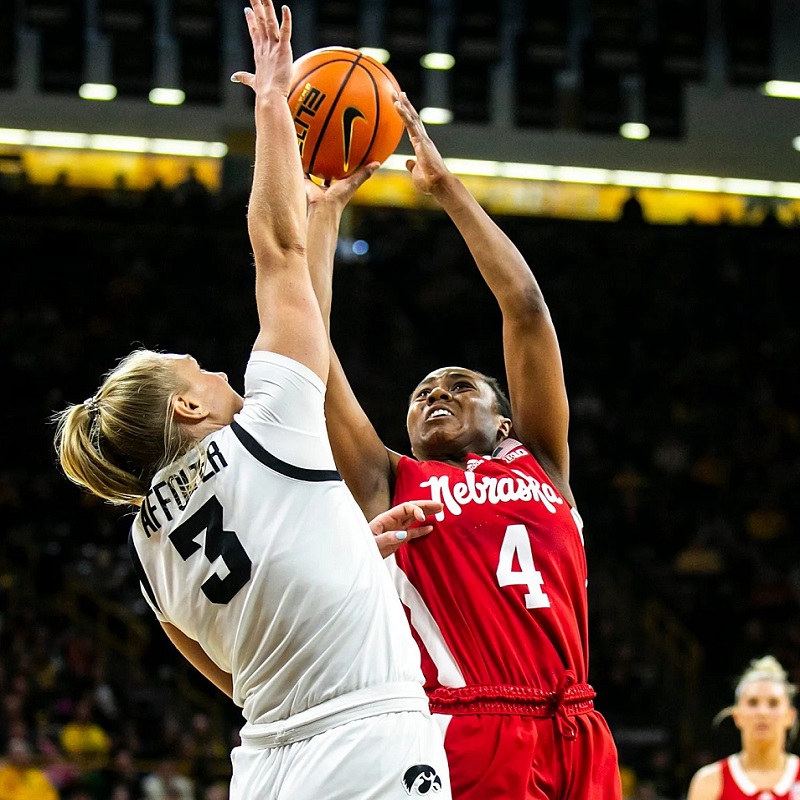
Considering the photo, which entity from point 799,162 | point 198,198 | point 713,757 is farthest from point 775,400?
point 198,198

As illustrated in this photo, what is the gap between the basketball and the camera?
3.64m

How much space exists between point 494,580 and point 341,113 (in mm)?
1455

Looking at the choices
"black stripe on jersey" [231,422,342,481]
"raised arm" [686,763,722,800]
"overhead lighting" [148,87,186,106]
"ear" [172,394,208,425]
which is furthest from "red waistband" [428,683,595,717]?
"overhead lighting" [148,87,186,106]

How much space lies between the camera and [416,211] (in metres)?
16.8

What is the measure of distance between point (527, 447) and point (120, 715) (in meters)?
9.21

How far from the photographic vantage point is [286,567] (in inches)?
98.3

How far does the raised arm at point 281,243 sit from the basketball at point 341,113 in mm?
809

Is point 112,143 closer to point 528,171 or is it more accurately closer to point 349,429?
point 528,171

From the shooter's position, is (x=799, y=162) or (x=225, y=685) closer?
(x=225, y=685)

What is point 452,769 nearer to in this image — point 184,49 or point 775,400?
point 184,49

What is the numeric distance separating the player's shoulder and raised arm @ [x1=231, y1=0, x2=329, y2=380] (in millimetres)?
3758

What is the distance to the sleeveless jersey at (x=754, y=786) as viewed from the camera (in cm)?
548

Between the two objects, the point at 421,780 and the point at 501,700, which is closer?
the point at 421,780

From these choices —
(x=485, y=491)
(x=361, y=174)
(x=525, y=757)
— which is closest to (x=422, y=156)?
(x=361, y=174)
